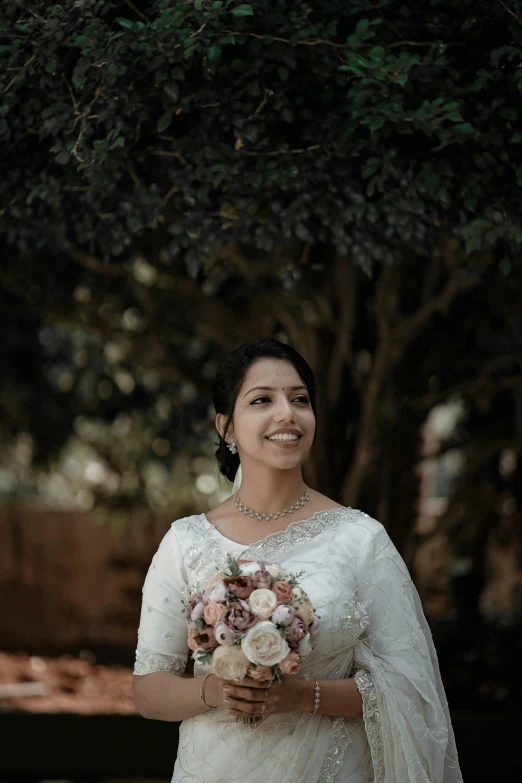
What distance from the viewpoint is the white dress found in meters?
2.79

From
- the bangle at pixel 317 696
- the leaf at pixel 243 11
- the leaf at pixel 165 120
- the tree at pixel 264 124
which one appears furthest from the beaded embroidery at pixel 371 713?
the leaf at pixel 243 11

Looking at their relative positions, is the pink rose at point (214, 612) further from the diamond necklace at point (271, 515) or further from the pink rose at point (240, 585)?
the diamond necklace at point (271, 515)

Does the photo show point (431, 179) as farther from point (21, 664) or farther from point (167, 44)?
point (21, 664)

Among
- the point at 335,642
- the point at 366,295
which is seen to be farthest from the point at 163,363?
the point at 335,642

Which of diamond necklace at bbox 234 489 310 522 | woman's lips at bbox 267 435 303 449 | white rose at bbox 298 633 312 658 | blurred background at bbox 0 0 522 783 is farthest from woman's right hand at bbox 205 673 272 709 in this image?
blurred background at bbox 0 0 522 783

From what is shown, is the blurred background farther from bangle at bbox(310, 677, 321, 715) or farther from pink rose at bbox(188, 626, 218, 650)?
pink rose at bbox(188, 626, 218, 650)

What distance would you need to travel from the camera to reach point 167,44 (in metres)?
3.15

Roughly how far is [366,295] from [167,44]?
3641 millimetres

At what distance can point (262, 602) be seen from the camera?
2410mm

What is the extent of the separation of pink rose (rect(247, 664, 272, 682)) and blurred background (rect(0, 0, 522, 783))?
4.11ft

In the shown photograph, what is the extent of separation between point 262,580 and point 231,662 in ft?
0.69

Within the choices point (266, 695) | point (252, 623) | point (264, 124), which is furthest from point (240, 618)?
point (264, 124)

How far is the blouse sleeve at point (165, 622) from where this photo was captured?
2932 millimetres

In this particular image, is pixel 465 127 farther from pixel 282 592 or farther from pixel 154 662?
pixel 154 662
